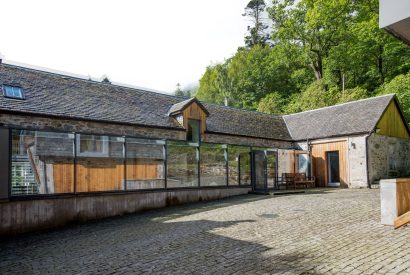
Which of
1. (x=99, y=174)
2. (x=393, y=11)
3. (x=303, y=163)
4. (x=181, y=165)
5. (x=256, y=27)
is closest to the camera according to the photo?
(x=393, y=11)

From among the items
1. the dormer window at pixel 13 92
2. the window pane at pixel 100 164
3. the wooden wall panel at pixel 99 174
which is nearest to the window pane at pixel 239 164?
the wooden wall panel at pixel 99 174

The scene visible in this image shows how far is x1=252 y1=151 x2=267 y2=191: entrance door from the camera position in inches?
684

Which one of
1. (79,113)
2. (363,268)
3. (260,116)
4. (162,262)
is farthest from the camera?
(260,116)

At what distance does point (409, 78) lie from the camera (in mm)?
26266

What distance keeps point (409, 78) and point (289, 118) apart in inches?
410

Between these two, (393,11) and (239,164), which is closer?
(393,11)

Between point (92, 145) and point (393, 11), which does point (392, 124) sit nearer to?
point (92, 145)

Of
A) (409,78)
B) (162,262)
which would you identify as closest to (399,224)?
(162,262)

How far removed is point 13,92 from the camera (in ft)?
47.0

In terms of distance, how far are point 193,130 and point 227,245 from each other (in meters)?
12.8

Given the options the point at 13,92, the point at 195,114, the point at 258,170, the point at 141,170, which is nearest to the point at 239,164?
the point at 258,170

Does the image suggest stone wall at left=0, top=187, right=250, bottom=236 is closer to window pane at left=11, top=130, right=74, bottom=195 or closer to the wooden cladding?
window pane at left=11, top=130, right=74, bottom=195

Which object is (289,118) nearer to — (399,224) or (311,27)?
(311,27)

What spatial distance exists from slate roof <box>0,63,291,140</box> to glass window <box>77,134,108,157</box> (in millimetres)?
2967
